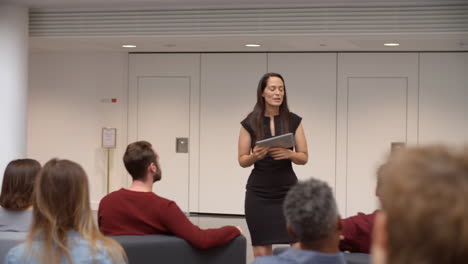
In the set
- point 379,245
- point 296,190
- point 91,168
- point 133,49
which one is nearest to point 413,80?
point 133,49

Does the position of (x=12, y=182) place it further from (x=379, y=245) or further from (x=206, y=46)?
(x=206, y=46)

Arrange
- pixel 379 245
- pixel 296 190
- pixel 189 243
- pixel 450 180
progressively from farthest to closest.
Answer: pixel 189 243 → pixel 296 190 → pixel 379 245 → pixel 450 180

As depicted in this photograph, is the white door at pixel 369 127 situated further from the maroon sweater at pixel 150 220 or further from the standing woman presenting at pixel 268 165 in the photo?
the maroon sweater at pixel 150 220

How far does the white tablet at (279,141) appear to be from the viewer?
14.3 feet

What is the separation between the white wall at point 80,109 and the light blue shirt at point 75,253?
25.6 ft

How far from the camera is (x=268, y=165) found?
456 cm

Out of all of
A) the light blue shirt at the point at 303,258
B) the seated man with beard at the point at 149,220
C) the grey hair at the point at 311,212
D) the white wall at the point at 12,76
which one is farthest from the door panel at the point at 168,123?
the light blue shirt at the point at 303,258

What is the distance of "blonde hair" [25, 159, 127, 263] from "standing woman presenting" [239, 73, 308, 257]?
6.92ft

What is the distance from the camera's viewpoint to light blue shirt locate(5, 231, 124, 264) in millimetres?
2467

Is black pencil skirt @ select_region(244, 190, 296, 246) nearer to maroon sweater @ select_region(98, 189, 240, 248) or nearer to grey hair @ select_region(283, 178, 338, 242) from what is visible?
maroon sweater @ select_region(98, 189, 240, 248)

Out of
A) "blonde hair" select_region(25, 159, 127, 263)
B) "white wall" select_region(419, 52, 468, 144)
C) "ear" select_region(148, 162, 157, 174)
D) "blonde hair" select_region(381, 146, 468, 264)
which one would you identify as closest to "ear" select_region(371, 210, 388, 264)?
"blonde hair" select_region(381, 146, 468, 264)

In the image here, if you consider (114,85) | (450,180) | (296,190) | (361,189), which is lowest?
(361,189)

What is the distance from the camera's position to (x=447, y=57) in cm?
946

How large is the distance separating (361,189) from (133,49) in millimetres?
4070
